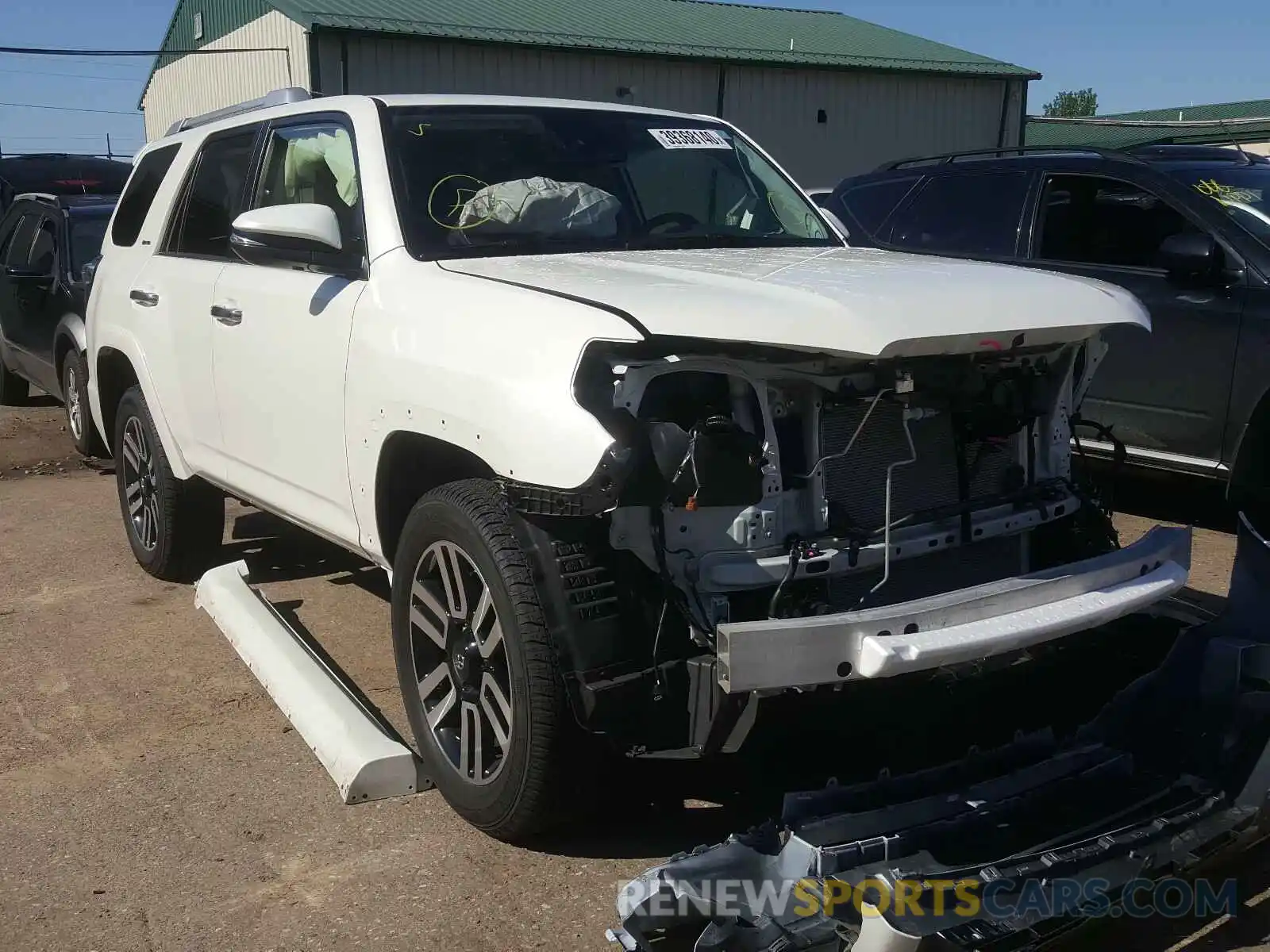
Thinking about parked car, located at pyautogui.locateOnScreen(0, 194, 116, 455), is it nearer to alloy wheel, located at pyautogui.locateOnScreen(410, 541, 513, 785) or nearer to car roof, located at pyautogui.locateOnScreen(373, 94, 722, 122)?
car roof, located at pyautogui.locateOnScreen(373, 94, 722, 122)

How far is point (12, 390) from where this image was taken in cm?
1175

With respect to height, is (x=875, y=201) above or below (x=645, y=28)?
below

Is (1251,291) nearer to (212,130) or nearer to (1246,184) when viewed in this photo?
(1246,184)

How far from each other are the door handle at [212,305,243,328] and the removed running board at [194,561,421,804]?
113 cm

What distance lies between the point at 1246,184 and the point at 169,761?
5.79m

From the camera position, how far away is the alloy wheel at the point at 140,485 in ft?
19.1

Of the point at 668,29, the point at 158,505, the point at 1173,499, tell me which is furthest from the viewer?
the point at 668,29

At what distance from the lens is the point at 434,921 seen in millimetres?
3068

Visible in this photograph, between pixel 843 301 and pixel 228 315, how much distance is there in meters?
2.66

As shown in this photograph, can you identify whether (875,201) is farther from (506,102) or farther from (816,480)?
(816,480)

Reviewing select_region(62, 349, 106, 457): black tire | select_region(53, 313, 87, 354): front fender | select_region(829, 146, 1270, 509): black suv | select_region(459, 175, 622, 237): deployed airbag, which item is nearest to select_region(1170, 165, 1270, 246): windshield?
select_region(829, 146, 1270, 509): black suv

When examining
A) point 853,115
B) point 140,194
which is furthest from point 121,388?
point 853,115

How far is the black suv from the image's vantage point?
6.00 meters

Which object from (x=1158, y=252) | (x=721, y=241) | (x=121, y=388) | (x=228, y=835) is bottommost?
(x=228, y=835)
